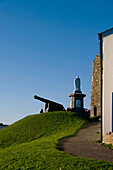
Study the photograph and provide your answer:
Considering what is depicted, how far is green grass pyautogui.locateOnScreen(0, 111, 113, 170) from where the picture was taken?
496 inches

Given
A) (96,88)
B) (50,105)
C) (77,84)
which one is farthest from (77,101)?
(50,105)

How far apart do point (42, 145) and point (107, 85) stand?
722 centimetres

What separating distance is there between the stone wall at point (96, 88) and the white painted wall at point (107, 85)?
22.8 metres

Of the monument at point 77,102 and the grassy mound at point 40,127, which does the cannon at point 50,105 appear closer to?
the monument at point 77,102

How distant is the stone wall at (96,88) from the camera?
44.3 m

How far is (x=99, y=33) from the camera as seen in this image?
73.1ft

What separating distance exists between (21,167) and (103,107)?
32.2 feet

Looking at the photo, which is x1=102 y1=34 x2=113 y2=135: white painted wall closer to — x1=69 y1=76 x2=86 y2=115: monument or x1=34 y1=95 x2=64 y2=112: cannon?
x1=34 y1=95 x2=64 y2=112: cannon

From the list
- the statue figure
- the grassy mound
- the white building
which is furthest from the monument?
the white building

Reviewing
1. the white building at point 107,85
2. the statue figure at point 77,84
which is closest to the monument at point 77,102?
the statue figure at point 77,84

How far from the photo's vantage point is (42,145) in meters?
19.6

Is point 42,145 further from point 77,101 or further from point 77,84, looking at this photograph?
point 77,84

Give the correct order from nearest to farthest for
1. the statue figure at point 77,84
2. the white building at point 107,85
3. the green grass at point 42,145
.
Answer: the green grass at point 42,145 < the white building at point 107,85 < the statue figure at point 77,84

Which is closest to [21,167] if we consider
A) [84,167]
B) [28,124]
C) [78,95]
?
[84,167]
